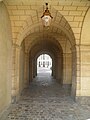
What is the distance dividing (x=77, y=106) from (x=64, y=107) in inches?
23.8

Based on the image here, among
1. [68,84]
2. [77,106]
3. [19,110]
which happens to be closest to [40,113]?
[19,110]

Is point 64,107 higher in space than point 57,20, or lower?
lower

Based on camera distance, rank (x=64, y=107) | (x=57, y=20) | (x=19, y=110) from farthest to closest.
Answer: (x=57, y=20) → (x=64, y=107) → (x=19, y=110)

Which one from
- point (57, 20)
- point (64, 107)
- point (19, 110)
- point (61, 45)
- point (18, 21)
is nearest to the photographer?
point (19, 110)

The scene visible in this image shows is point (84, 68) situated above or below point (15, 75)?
above

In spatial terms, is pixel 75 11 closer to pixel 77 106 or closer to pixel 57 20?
pixel 57 20

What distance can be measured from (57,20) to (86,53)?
6.58ft

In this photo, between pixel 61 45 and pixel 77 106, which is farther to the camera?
pixel 61 45

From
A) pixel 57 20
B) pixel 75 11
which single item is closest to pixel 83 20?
pixel 75 11

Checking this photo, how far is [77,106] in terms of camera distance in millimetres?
8773

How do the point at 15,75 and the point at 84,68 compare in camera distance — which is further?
the point at 15,75

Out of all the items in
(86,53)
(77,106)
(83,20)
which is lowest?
(77,106)

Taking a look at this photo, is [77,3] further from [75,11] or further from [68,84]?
[68,84]

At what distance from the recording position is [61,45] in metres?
15.3
